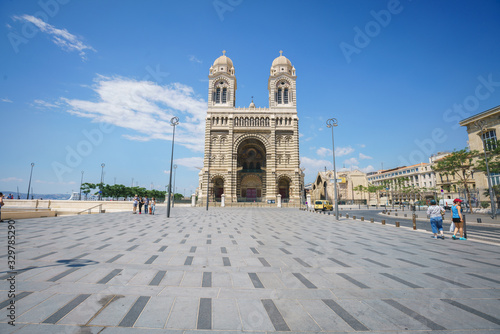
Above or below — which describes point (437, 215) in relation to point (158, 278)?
above

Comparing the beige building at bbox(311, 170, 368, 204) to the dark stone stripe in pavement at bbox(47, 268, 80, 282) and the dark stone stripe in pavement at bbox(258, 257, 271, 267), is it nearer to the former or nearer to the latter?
the dark stone stripe in pavement at bbox(258, 257, 271, 267)

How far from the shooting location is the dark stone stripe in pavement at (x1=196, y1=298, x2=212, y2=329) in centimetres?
281

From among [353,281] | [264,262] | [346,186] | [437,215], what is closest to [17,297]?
[264,262]

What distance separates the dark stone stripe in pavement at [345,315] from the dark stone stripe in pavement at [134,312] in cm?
282

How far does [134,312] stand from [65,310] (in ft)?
3.15

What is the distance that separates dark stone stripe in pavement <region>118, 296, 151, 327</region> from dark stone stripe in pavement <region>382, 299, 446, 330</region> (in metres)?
3.82

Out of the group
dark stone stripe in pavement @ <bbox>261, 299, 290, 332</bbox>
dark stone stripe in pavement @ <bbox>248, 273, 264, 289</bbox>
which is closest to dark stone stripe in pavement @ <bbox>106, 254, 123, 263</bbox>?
dark stone stripe in pavement @ <bbox>248, 273, 264, 289</bbox>

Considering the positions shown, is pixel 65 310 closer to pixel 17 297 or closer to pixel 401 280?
pixel 17 297

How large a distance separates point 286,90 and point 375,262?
4479 cm

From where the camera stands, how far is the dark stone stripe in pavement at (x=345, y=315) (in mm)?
2830

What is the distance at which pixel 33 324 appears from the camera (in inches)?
106

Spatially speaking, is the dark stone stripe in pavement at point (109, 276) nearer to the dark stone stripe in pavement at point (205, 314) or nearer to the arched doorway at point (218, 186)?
the dark stone stripe in pavement at point (205, 314)

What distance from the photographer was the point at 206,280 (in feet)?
14.5

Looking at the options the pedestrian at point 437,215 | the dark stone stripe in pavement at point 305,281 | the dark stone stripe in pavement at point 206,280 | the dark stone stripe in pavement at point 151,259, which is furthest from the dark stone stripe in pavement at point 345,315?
the pedestrian at point 437,215
